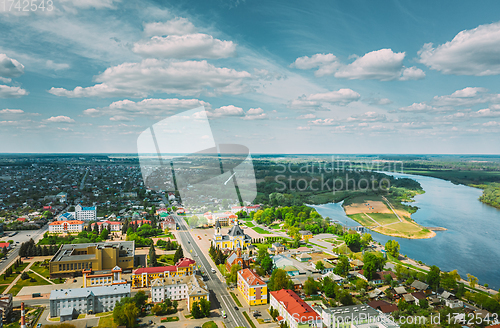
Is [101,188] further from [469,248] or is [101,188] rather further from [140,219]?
[469,248]

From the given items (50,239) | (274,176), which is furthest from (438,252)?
(274,176)

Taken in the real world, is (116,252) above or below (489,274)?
above

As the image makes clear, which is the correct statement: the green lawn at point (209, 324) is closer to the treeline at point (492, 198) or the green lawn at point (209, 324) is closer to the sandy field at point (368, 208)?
the sandy field at point (368, 208)

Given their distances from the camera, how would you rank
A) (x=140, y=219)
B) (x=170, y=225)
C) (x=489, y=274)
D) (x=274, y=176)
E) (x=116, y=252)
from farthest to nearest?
(x=274, y=176), (x=140, y=219), (x=170, y=225), (x=489, y=274), (x=116, y=252)

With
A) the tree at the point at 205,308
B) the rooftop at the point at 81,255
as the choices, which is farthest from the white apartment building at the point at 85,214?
the tree at the point at 205,308

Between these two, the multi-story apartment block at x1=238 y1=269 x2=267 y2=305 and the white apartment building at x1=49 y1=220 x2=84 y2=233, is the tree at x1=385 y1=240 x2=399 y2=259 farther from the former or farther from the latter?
the white apartment building at x1=49 y1=220 x2=84 y2=233

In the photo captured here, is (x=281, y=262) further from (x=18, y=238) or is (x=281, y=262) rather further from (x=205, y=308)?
(x=18, y=238)

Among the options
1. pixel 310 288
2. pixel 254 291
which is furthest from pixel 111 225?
pixel 310 288
